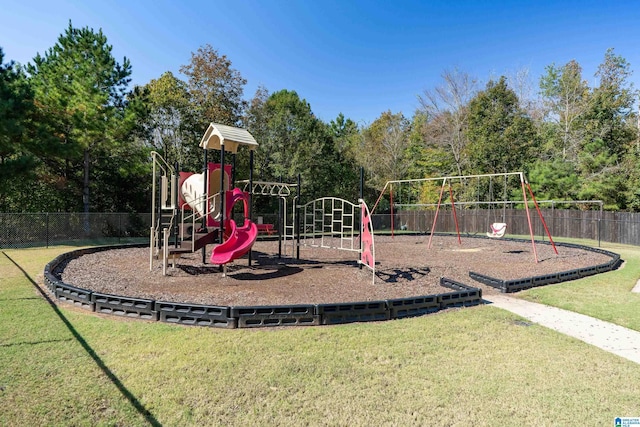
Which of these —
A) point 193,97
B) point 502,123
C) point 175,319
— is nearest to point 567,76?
point 502,123

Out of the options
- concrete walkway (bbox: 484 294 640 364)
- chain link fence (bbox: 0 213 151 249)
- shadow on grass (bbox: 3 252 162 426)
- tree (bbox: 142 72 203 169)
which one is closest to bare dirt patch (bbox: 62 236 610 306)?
concrete walkway (bbox: 484 294 640 364)

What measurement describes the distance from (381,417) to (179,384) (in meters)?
1.82

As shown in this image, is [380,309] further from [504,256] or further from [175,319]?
[504,256]

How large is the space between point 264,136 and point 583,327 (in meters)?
23.3

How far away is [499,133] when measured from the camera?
2719cm

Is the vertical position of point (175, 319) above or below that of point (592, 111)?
below

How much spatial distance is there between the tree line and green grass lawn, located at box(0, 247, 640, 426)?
11624mm

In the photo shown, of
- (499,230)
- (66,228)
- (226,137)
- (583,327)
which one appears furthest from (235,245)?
(66,228)

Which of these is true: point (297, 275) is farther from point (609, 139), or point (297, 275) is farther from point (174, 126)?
point (609, 139)

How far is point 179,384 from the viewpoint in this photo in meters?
3.32

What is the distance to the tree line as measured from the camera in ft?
57.1

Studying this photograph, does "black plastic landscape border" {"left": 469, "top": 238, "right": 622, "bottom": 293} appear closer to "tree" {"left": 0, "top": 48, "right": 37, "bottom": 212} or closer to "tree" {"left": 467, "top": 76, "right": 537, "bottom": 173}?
"tree" {"left": 0, "top": 48, "right": 37, "bottom": 212}

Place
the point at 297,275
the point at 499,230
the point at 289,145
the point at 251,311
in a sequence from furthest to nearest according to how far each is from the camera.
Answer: the point at 289,145 < the point at 499,230 < the point at 297,275 < the point at 251,311

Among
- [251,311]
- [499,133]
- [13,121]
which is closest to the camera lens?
[251,311]
